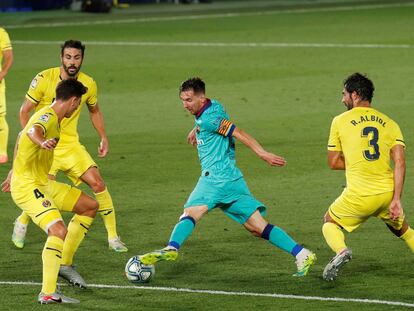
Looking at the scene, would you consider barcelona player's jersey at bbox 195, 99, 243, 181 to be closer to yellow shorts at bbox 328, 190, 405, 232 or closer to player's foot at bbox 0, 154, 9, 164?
yellow shorts at bbox 328, 190, 405, 232

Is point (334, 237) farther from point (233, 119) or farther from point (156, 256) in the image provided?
point (233, 119)

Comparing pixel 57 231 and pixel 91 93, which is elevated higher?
pixel 91 93

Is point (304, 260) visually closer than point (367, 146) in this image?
No

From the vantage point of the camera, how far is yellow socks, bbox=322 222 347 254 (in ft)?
38.1

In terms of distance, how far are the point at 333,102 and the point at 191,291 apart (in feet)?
42.2

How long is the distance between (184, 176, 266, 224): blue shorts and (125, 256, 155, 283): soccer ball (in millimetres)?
787

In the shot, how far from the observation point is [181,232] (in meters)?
11.9

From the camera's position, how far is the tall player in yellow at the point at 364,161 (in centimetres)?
1166

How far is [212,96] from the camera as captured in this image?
2500cm

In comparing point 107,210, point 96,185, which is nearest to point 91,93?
point 96,185

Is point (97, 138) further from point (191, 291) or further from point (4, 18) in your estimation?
point (4, 18)

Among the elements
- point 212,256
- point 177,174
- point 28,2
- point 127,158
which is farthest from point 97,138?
point 28,2

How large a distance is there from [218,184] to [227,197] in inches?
5.9

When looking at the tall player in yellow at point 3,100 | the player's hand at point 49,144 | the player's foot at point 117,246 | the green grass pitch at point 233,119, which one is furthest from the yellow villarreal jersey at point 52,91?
the tall player in yellow at point 3,100
